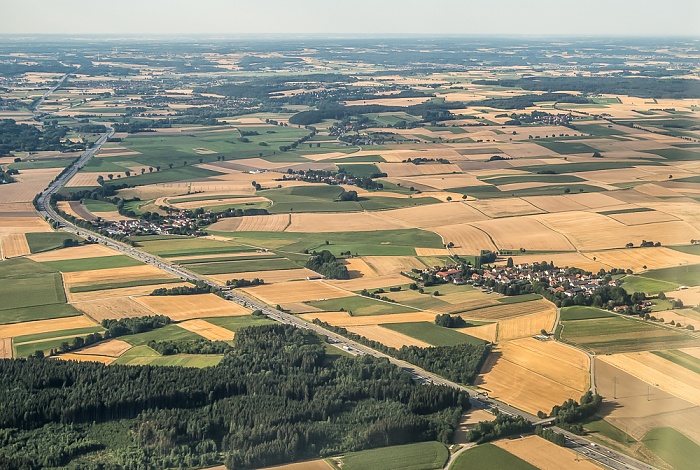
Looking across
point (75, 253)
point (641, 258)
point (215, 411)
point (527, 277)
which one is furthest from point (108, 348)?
point (641, 258)

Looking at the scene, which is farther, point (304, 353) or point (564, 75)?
point (564, 75)

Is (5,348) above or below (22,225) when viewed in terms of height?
above

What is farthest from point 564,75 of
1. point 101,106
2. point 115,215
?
point 115,215

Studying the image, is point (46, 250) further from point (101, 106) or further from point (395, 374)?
point (101, 106)

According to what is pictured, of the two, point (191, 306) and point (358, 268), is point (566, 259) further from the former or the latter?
point (191, 306)

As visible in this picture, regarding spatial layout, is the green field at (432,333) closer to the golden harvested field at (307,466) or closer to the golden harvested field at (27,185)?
the golden harvested field at (307,466)

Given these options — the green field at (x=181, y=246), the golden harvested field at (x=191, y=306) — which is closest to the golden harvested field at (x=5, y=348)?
the golden harvested field at (x=191, y=306)
